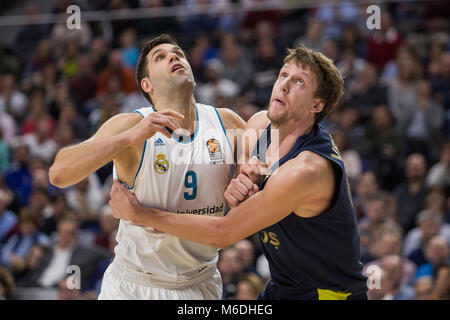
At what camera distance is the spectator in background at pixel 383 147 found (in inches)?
329

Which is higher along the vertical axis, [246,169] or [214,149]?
[214,149]

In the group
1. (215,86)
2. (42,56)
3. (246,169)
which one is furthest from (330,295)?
(42,56)

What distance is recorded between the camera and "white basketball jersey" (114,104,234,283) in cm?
426

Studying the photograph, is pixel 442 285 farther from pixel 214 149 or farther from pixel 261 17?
pixel 261 17

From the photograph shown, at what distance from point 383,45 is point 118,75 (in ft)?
12.2

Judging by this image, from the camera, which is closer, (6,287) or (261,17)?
(6,287)

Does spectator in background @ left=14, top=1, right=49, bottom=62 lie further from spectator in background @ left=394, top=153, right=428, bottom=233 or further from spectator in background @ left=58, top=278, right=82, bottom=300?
spectator in background @ left=394, top=153, right=428, bottom=233

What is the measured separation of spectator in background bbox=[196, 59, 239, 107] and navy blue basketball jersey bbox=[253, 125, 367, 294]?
14.9ft

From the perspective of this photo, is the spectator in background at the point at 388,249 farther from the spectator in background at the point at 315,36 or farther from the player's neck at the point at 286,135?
the spectator in background at the point at 315,36

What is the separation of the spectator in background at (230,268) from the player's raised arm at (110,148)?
2710 mm

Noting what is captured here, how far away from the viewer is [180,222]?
13.3 ft

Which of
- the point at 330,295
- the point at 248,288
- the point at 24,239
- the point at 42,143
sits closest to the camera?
the point at 330,295

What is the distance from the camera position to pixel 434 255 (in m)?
7.02

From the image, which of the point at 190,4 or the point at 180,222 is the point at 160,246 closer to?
the point at 180,222
